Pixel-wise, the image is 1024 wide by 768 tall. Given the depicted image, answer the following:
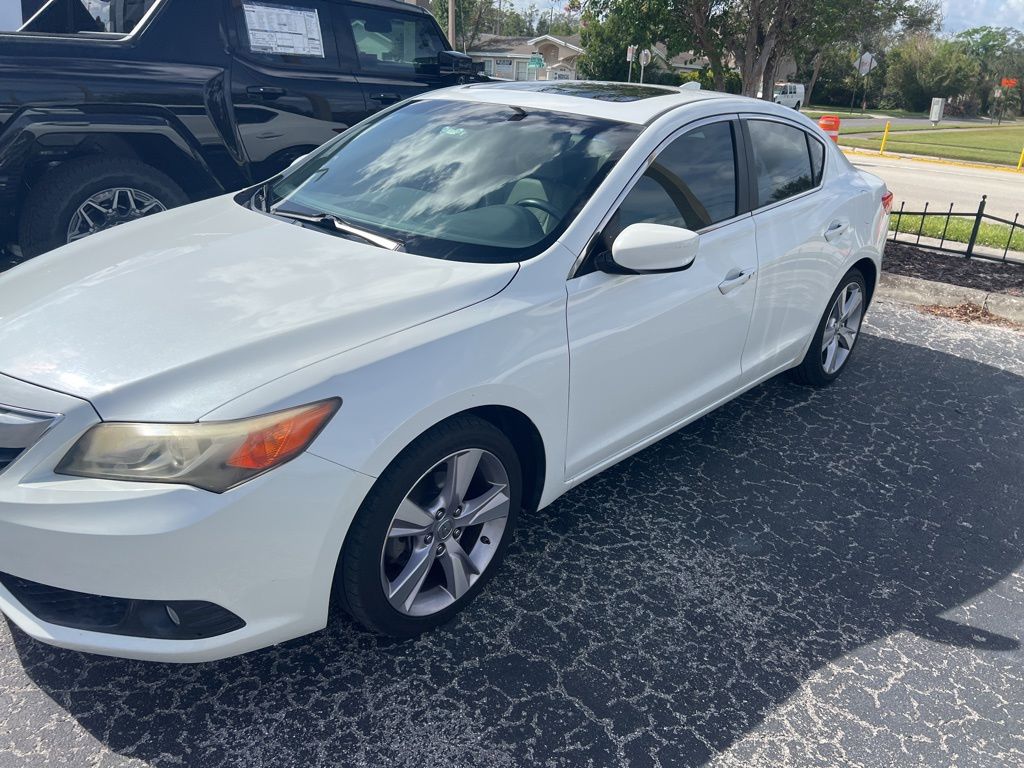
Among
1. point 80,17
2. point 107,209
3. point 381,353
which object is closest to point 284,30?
point 80,17

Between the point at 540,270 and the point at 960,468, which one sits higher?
the point at 540,270

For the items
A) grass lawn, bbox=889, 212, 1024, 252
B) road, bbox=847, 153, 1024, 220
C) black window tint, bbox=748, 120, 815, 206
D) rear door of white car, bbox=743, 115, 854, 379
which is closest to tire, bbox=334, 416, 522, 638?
rear door of white car, bbox=743, 115, 854, 379

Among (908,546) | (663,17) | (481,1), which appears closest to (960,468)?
(908,546)

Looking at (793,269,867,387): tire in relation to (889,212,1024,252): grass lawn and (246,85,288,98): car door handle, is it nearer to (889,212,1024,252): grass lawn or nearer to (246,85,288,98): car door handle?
(246,85,288,98): car door handle

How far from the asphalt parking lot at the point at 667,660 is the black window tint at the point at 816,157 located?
1517mm

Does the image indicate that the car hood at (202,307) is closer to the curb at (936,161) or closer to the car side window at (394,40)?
the car side window at (394,40)

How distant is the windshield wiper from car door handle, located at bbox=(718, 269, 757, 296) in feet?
4.46

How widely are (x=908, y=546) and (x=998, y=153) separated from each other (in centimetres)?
2645

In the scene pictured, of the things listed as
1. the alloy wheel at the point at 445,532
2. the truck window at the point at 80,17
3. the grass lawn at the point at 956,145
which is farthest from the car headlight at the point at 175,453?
the grass lawn at the point at 956,145

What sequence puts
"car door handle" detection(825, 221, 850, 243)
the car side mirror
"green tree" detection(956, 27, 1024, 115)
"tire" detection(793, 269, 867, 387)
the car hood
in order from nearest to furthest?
the car hood, the car side mirror, "car door handle" detection(825, 221, 850, 243), "tire" detection(793, 269, 867, 387), "green tree" detection(956, 27, 1024, 115)

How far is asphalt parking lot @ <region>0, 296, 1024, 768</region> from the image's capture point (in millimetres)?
2162

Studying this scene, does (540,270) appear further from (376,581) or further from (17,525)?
(17,525)

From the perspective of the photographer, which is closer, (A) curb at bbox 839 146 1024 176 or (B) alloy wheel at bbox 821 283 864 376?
(B) alloy wheel at bbox 821 283 864 376

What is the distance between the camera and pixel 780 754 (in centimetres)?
219
